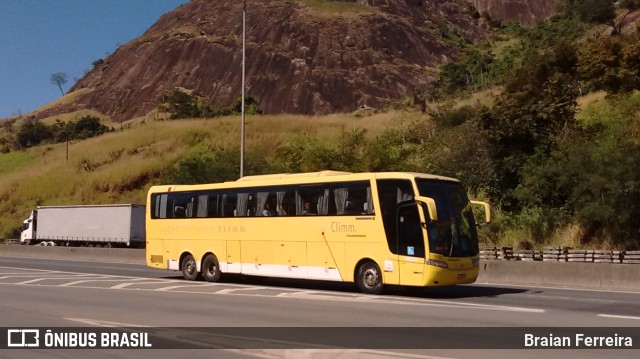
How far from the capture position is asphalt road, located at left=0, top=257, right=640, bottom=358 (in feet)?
33.8

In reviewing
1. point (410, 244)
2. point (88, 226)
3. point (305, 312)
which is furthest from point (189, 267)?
point (88, 226)

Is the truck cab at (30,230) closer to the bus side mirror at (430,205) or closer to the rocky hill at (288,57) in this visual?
the bus side mirror at (430,205)

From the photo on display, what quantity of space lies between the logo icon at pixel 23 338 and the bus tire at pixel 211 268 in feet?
36.3

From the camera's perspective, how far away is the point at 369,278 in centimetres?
1906

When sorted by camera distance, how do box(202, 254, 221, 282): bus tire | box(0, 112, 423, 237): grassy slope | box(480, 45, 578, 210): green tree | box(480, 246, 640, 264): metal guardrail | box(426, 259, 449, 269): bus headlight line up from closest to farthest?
box(426, 259, 449, 269): bus headlight
box(202, 254, 221, 282): bus tire
box(480, 246, 640, 264): metal guardrail
box(480, 45, 578, 210): green tree
box(0, 112, 423, 237): grassy slope

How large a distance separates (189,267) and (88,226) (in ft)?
77.6

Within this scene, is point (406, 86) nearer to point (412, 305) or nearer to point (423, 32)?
point (423, 32)

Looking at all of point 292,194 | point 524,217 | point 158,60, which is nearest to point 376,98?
point 158,60

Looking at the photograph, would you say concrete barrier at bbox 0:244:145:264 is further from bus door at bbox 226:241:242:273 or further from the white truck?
bus door at bbox 226:241:242:273

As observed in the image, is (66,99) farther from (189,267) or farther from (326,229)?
(326,229)

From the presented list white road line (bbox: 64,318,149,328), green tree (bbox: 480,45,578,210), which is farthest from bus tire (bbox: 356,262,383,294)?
green tree (bbox: 480,45,578,210)

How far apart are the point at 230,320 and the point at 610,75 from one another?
41858 millimetres

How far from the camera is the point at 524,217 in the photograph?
34.6 meters

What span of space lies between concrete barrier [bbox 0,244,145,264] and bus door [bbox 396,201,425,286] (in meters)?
21.7
